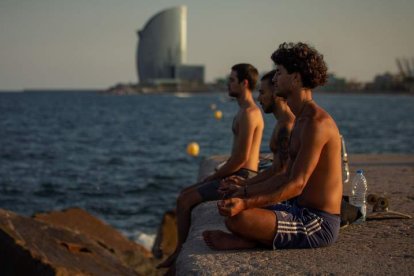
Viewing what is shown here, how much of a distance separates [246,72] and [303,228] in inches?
81.9

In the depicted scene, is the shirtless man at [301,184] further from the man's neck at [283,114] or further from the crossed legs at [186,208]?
the crossed legs at [186,208]

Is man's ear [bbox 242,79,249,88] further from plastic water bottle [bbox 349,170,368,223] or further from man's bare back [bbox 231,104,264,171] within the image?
plastic water bottle [bbox 349,170,368,223]

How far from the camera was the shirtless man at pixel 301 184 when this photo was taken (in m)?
3.65

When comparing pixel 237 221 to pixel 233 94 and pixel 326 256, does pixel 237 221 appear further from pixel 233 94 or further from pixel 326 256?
pixel 233 94

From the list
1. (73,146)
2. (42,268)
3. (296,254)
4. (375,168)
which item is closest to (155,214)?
(375,168)

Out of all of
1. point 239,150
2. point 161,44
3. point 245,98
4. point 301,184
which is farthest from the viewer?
point 161,44

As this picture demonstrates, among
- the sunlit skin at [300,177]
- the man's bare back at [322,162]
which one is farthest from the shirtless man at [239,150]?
the man's bare back at [322,162]

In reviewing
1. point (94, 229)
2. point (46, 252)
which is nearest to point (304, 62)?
point (46, 252)

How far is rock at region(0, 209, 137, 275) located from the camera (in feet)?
16.2

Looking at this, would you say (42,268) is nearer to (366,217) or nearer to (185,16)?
(366,217)

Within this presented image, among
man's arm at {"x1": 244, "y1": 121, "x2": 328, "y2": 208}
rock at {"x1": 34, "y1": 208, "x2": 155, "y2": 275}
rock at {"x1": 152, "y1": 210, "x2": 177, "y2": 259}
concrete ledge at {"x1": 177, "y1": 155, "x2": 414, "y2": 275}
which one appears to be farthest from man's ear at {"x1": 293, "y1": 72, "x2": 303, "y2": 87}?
rock at {"x1": 152, "y1": 210, "x2": 177, "y2": 259}

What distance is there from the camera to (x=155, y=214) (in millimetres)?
13859

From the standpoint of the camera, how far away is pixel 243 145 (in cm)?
549

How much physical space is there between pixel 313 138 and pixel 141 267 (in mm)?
4098
